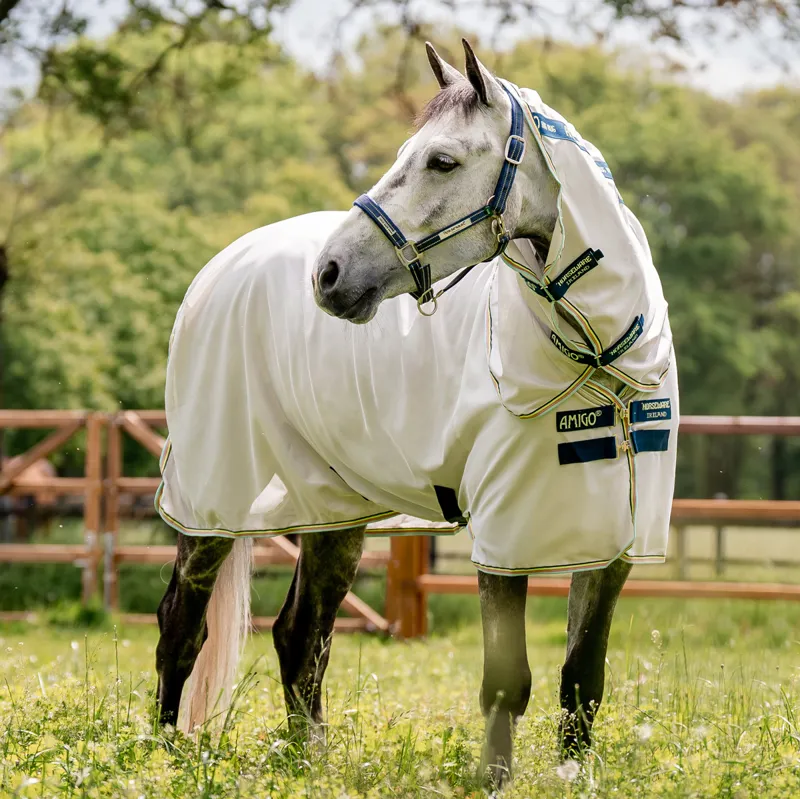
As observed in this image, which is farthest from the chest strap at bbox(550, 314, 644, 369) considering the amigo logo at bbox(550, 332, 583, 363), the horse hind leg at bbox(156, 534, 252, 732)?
the horse hind leg at bbox(156, 534, 252, 732)

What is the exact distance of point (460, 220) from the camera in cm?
283

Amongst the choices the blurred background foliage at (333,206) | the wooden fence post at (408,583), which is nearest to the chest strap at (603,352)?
the wooden fence post at (408,583)

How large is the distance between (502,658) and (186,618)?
138 centimetres

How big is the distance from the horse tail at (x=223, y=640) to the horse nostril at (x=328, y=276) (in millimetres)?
1595

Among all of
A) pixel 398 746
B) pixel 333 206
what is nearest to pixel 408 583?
pixel 398 746

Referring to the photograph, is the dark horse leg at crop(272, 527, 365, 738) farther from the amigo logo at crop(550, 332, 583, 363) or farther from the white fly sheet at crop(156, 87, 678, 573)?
the amigo logo at crop(550, 332, 583, 363)

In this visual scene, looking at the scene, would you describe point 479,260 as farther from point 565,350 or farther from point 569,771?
point 569,771

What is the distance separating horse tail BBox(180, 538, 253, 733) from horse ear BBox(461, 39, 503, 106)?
1.98 m

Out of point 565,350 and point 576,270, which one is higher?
point 576,270

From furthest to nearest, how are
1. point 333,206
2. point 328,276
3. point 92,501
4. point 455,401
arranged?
point 333,206 → point 92,501 → point 455,401 → point 328,276

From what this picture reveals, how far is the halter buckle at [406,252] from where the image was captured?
111 inches

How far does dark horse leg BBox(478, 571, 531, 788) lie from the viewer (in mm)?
3094

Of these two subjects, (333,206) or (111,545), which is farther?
(333,206)

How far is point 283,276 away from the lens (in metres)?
3.80
